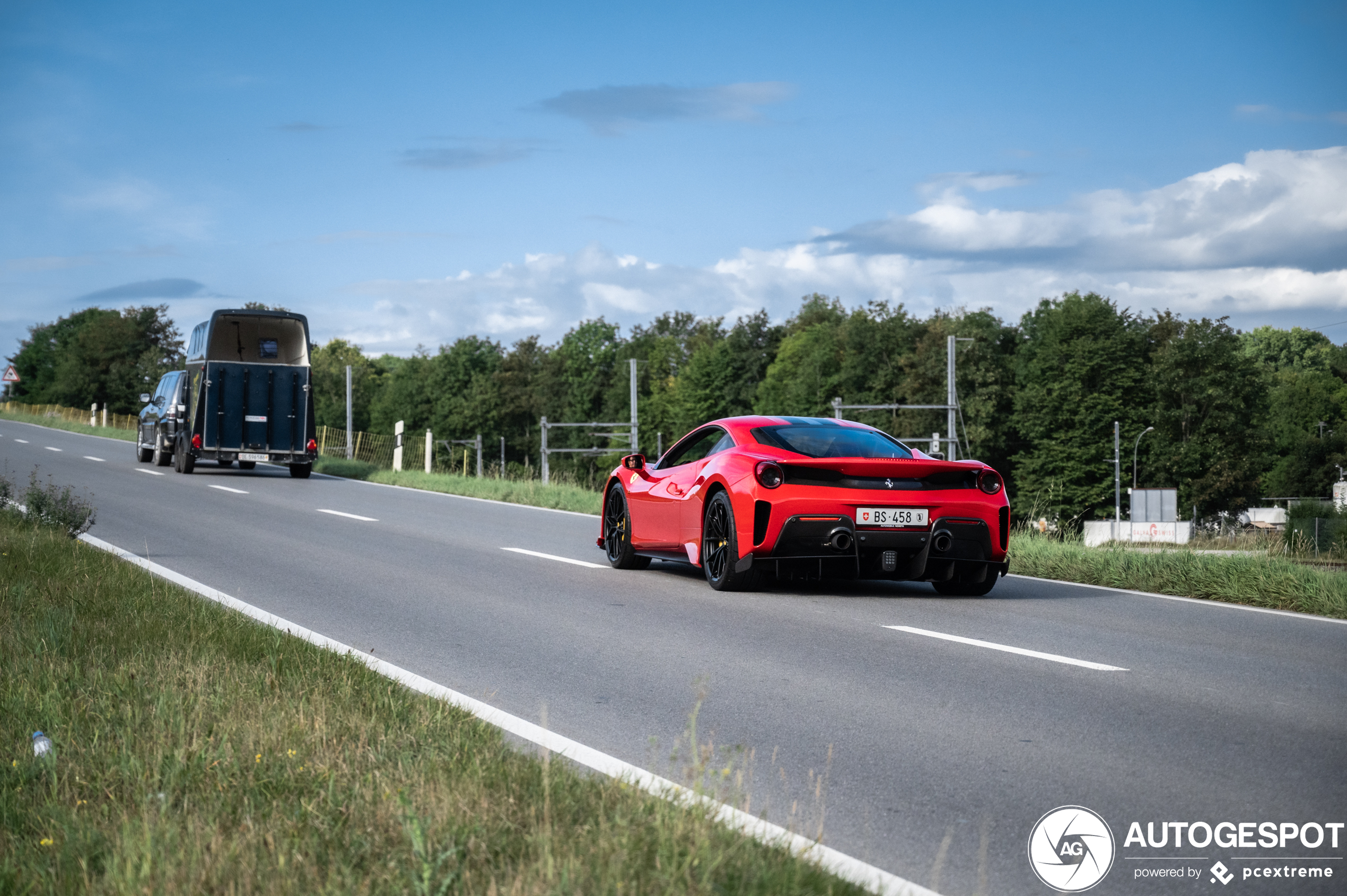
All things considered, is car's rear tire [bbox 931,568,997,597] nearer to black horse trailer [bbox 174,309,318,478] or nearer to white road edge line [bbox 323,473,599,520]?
white road edge line [bbox 323,473,599,520]

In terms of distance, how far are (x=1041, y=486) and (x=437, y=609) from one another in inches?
2710

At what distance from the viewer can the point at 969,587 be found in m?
10.3

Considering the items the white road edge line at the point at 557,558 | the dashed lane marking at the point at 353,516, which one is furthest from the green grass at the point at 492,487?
the white road edge line at the point at 557,558

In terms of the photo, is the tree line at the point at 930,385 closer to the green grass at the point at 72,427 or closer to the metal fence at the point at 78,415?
the metal fence at the point at 78,415

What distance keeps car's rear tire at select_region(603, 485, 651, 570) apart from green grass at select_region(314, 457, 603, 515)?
7.14 m

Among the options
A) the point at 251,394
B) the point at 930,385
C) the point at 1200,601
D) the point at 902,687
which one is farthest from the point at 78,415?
the point at 902,687

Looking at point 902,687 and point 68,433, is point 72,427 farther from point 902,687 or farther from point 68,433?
point 902,687

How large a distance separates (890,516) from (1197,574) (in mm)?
3161

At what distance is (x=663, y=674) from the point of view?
671 cm

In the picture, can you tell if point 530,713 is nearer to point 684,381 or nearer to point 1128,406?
point 1128,406

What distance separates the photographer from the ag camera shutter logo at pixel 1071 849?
371 cm

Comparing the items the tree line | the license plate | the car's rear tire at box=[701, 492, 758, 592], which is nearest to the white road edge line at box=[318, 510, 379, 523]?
the car's rear tire at box=[701, 492, 758, 592]

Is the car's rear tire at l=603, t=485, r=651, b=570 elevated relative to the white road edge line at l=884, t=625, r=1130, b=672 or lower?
elevated

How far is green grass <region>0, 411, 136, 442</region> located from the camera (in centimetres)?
5191
